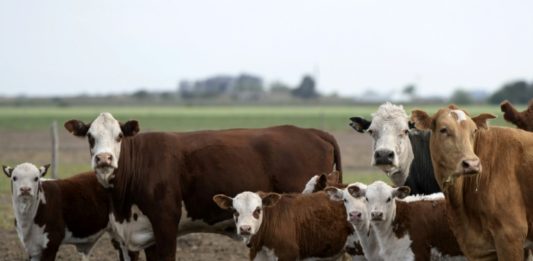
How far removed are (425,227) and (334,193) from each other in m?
1.09

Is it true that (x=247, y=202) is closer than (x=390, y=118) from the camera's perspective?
No

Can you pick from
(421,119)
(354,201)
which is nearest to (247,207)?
(354,201)

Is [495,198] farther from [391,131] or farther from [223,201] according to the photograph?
[223,201]

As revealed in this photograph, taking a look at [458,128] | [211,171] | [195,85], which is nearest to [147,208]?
[211,171]

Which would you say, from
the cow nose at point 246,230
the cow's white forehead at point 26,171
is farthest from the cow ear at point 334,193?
the cow's white forehead at point 26,171

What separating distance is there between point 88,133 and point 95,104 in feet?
319

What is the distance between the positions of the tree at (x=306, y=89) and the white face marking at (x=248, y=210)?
120m

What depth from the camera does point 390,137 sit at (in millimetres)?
10055

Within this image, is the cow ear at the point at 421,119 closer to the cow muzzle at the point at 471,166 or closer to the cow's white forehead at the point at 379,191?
the cow muzzle at the point at 471,166

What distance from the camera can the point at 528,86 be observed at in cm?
9725

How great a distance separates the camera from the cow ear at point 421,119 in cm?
877

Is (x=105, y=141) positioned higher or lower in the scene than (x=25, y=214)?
higher

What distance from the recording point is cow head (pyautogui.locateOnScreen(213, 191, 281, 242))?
10.4m

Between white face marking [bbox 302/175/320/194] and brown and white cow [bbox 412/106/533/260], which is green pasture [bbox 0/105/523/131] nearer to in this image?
white face marking [bbox 302/175/320/194]
